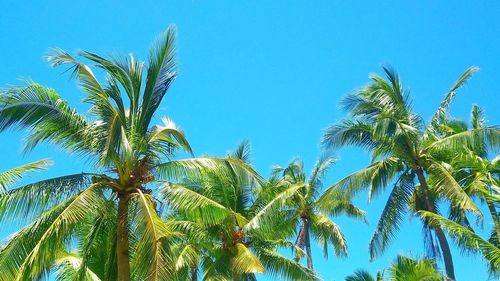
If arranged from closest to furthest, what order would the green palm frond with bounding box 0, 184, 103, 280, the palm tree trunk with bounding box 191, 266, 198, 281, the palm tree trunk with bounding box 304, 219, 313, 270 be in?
1. the green palm frond with bounding box 0, 184, 103, 280
2. the palm tree trunk with bounding box 191, 266, 198, 281
3. the palm tree trunk with bounding box 304, 219, 313, 270

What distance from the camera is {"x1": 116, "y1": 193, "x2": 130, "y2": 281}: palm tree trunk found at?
12352mm

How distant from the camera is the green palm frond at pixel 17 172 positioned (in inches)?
496

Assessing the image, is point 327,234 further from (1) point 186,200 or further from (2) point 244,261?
(1) point 186,200

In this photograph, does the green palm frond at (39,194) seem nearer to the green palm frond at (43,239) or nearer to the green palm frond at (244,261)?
the green palm frond at (43,239)

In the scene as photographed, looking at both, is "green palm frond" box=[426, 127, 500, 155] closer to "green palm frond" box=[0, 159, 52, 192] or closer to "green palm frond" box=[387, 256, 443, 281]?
"green palm frond" box=[387, 256, 443, 281]

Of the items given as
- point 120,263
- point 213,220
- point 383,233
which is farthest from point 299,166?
point 120,263

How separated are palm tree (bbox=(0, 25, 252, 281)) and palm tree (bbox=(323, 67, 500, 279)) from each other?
7.41m

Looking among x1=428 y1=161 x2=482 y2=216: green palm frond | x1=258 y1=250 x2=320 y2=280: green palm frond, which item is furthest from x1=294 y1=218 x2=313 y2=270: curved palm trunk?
x1=428 y1=161 x2=482 y2=216: green palm frond

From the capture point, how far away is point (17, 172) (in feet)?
42.1

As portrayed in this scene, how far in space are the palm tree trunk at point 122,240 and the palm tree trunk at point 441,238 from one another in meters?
10.2

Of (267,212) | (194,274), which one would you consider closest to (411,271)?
(267,212)

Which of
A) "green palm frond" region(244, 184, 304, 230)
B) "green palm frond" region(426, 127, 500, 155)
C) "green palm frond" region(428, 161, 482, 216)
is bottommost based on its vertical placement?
"green palm frond" region(244, 184, 304, 230)

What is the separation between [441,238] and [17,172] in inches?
504

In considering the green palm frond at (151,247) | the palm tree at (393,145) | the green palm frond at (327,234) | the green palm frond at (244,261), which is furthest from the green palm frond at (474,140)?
the green palm frond at (151,247)
